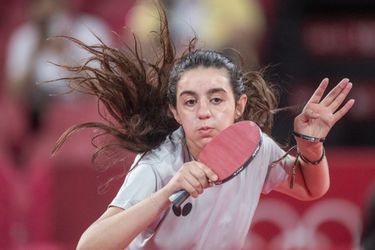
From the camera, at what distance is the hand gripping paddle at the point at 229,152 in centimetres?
387

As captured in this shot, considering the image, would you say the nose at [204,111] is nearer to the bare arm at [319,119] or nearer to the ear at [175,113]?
the ear at [175,113]

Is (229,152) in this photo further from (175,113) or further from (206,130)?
(175,113)

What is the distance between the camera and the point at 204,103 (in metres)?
4.02

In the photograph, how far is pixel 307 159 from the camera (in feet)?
14.4

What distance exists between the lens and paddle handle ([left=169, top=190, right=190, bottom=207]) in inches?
152

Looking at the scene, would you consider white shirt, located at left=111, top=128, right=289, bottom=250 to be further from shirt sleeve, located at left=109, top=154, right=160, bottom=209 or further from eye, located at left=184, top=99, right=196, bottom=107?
eye, located at left=184, top=99, right=196, bottom=107

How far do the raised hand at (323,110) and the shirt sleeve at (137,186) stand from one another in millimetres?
594

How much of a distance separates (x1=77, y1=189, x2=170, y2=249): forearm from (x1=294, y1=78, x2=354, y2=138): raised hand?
25.3 inches

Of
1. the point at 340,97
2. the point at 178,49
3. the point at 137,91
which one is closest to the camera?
the point at 340,97

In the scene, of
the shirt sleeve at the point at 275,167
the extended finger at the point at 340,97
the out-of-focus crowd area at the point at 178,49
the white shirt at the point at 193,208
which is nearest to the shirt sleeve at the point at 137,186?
the white shirt at the point at 193,208

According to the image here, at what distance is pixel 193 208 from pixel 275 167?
16.7 inches

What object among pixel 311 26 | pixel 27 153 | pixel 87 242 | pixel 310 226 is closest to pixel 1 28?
pixel 27 153

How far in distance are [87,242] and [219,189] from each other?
1.82ft

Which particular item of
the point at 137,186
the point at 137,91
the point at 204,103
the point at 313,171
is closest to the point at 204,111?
the point at 204,103
